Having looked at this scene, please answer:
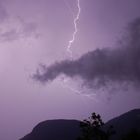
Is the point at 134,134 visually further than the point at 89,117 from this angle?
Yes

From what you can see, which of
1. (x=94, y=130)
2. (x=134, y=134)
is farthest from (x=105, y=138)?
(x=134, y=134)

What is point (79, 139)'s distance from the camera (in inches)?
1886

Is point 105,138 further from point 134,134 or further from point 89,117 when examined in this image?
point 134,134

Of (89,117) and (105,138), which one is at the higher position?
(89,117)

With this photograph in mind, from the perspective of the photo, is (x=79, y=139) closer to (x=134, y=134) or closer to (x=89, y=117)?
(x=89, y=117)

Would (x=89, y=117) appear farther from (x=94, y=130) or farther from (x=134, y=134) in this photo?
(x=134, y=134)

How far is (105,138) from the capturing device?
46.1m

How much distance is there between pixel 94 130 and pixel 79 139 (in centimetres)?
296

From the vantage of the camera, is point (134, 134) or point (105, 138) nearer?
point (105, 138)

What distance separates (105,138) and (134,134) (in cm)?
1717

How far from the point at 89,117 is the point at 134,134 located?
1746 cm

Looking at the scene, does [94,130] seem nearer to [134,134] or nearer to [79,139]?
[79,139]

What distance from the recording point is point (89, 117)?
157 ft

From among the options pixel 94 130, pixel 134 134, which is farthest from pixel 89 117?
pixel 134 134
